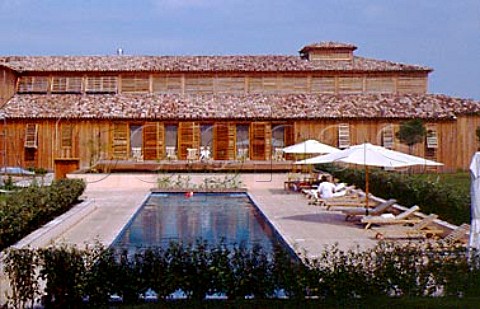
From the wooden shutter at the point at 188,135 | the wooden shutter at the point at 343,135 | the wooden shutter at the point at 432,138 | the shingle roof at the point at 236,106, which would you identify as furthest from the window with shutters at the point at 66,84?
the wooden shutter at the point at 432,138

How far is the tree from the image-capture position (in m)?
32.1

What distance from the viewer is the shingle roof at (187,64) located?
122ft

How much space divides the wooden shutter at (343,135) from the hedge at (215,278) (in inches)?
1048

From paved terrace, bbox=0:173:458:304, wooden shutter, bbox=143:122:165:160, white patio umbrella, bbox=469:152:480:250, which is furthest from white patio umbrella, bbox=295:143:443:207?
wooden shutter, bbox=143:122:165:160

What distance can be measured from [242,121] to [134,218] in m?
17.7

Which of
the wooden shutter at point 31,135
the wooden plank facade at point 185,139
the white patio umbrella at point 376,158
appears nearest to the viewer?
the white patio umbrella at point 376,158

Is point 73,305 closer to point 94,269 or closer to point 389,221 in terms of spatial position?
point 94,269

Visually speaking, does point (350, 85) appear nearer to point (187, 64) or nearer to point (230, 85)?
point (230, 85)

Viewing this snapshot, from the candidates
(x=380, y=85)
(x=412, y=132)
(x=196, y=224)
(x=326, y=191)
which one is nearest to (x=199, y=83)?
(x=380, y=85)

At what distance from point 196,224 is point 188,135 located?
18499 millimetres

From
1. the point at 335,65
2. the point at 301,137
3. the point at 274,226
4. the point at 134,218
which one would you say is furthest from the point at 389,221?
the point at 335,65

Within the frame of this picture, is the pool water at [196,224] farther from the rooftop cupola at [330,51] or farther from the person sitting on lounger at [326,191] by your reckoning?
the rooftop cupola at [330,51]

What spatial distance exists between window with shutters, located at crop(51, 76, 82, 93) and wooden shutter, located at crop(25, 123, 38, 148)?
353 cm

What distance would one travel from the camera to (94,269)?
24.7ft
